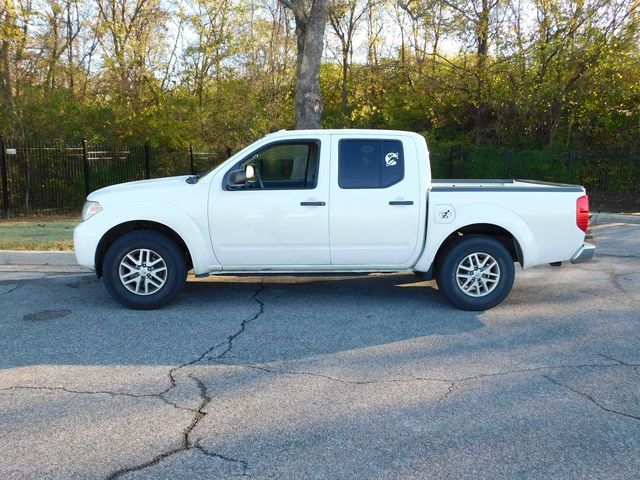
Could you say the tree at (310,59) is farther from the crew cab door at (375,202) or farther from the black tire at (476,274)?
the black tire at (476,274)

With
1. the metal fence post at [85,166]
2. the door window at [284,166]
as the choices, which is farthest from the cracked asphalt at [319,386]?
the metal fence post at [85,166]

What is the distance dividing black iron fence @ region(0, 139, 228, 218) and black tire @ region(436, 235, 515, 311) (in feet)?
38.3

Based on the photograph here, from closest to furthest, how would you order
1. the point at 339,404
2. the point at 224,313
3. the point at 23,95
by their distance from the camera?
the point at 339,404, the point at 224,313, the point at 23,95

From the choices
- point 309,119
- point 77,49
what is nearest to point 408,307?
point 309,119

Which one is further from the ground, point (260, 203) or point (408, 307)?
point (260, 203)

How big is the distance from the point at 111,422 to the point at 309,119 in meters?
9.94

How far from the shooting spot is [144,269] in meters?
5.98

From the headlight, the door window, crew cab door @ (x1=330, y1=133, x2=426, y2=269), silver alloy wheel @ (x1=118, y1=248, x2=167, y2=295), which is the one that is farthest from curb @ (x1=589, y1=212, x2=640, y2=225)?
the headlight

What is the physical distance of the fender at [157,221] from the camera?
5.90 m

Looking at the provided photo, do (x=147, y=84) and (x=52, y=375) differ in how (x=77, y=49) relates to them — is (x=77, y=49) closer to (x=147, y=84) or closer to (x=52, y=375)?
(x=147, y=84)

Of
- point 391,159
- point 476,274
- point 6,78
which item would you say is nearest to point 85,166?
point 6,78

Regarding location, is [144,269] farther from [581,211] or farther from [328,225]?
[581,211]

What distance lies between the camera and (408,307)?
626cm

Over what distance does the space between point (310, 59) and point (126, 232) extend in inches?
300
